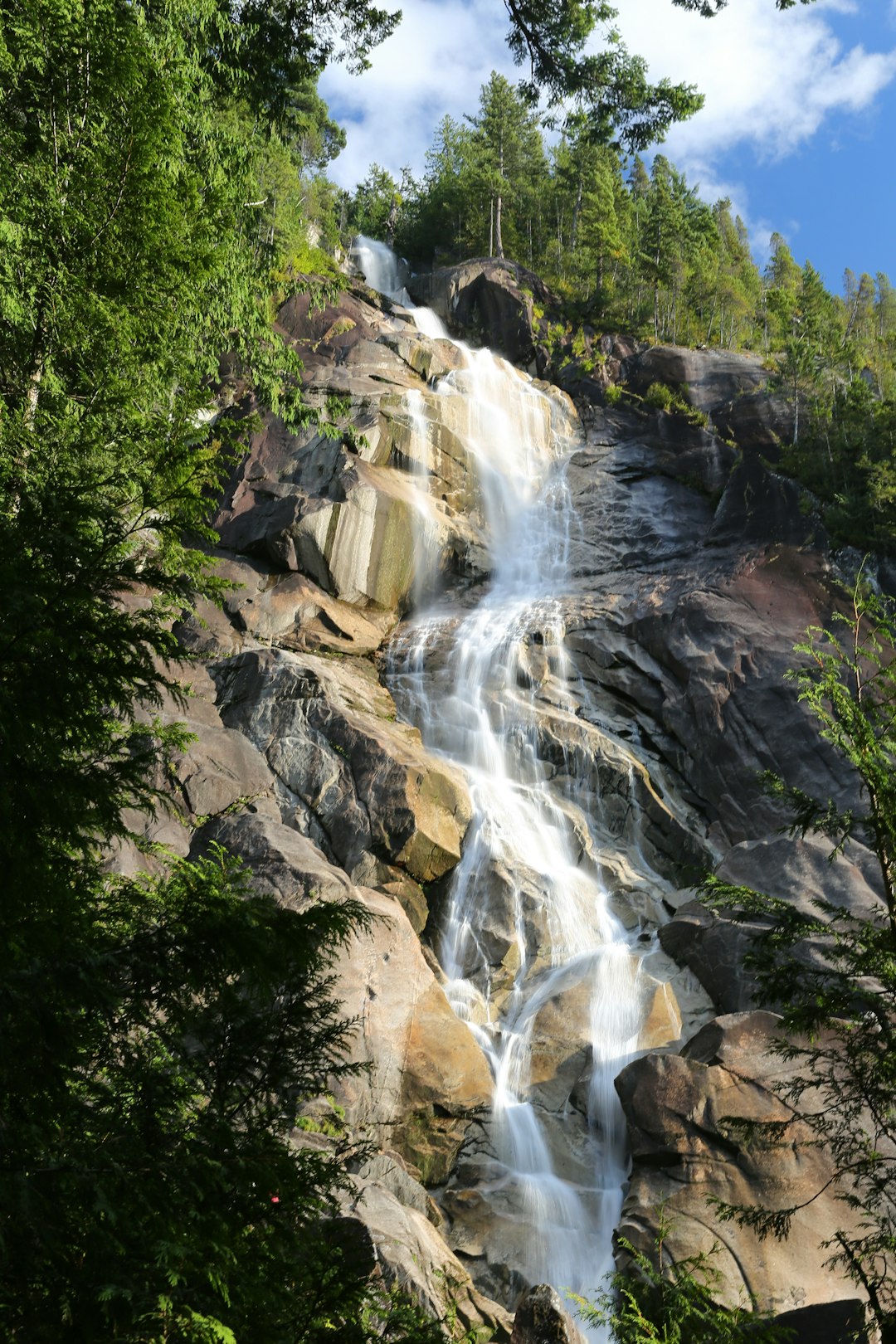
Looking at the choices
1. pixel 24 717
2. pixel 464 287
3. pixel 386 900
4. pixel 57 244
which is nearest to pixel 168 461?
pixel 24 717

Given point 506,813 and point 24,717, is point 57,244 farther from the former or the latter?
point 506,813

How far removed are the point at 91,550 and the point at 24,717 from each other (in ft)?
2.28

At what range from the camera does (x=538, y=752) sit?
20.0 metres

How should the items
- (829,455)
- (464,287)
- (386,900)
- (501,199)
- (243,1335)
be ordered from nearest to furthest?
1. (243,1335)
2. (386,900)
3. (829,455)
4. (464,287)
5. (501,199)

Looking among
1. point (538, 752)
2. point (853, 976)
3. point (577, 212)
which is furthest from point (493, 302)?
point (853, 976)

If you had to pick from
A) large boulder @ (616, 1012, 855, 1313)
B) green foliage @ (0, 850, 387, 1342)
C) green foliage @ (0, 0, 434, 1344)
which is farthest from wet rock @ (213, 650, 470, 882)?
green foliage @ (0, 850, 387, 1342)

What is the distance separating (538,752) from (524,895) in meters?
4.21

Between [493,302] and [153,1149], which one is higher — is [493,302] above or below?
above

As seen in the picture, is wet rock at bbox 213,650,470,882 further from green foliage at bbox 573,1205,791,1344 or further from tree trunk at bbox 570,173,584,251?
tree trunk at bbox 570,173,584,251

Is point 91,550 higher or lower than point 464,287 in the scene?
lower

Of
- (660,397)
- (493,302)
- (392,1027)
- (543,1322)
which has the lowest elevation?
(543,1322)

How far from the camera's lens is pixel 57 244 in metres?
7.27

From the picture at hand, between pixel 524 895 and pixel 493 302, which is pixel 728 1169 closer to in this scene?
pixel 524 895

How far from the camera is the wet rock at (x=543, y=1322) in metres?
7.16
